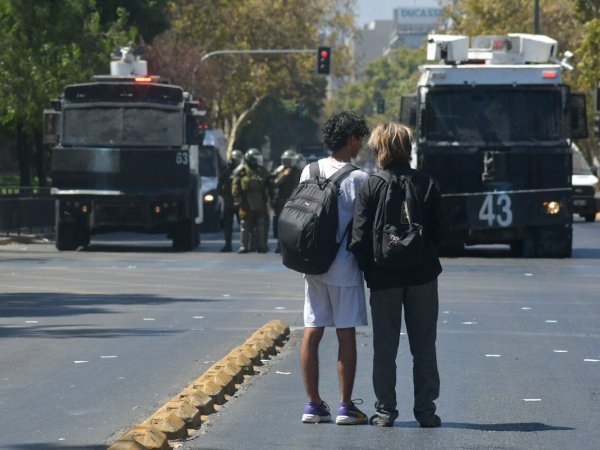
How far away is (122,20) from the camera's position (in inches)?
1860

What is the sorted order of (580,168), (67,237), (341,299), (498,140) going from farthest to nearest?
(580,168)
(67,237)
(498,140)
(341,299)

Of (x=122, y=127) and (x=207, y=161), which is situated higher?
(x=122, y=127)

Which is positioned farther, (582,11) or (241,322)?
(582,11)

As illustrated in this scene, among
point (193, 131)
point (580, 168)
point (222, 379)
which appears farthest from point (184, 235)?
point (222, 379)

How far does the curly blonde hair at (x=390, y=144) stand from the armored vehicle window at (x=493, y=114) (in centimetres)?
1709

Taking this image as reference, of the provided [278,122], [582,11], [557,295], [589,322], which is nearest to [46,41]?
[582,11]

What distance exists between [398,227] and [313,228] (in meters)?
0.47

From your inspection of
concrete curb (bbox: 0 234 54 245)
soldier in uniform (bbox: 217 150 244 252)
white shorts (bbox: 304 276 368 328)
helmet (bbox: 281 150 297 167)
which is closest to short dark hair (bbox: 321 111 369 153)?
white shorts (bbox: 304 276 368 328)

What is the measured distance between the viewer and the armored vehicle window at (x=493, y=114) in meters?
26.1

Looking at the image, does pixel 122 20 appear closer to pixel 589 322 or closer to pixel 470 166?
pixel 470 166

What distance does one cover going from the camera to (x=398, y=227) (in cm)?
890

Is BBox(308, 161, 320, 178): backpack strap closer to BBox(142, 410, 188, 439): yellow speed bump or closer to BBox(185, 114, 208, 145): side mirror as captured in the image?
BBox(142, 410, 188, 439): yellow speed bump

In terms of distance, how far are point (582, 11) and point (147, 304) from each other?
129 ft

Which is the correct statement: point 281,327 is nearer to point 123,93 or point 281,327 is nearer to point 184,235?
point 184,235
